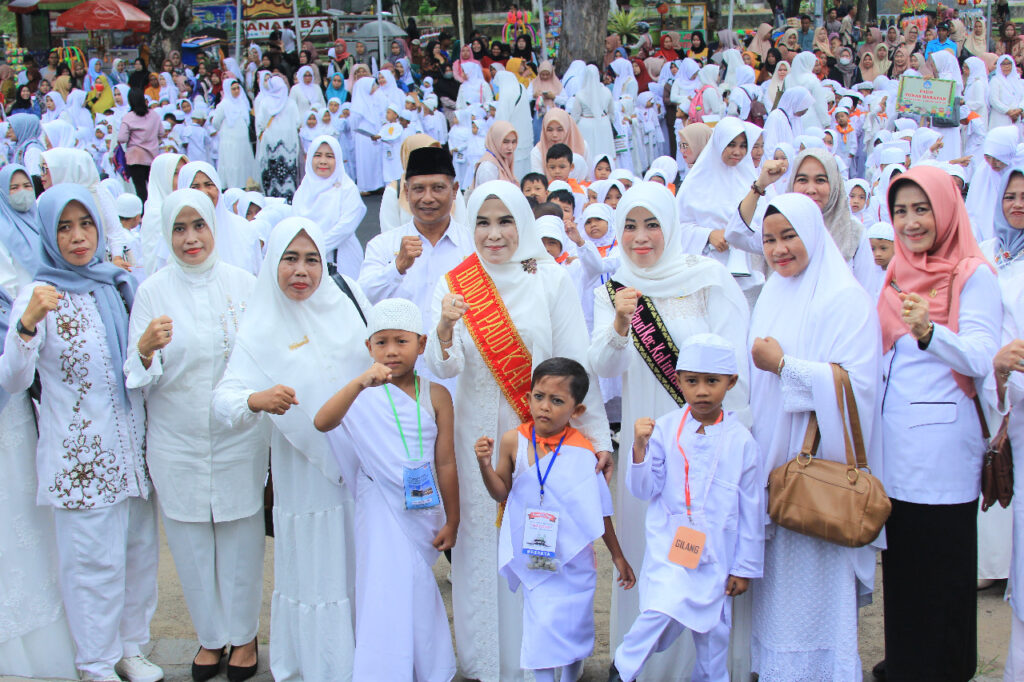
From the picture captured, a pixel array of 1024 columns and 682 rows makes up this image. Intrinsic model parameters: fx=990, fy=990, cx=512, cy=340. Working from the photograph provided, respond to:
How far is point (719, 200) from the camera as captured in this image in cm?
536

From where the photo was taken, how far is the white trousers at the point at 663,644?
299 centimetres

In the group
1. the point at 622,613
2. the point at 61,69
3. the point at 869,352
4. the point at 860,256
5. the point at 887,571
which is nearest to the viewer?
the point at 869,352

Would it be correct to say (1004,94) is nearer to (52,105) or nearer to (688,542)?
(688,542)

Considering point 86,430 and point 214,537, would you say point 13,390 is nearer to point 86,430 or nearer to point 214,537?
point 86,430

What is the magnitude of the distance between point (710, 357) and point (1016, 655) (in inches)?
58.7

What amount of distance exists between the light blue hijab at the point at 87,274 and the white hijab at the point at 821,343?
7.41 ft

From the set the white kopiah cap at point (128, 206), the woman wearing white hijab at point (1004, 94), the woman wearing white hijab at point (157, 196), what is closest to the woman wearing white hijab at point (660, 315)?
the woman wearing white hijab at point (157, 196)

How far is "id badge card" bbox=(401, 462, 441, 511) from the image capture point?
331cm

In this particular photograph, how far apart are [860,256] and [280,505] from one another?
2612mm

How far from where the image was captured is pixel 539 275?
3.56 m

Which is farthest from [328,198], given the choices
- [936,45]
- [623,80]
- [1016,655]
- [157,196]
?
[936,45]

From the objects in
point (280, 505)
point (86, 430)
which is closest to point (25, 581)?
A: point (86, 430)

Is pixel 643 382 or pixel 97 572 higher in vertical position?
pixel 643 382

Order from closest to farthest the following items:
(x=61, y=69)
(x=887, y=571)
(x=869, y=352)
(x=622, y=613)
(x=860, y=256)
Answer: (x=869, y=352)
(x=887, y=571)
(x=622, y=613)
(x=860, y=256)
(x=61, y=69)
